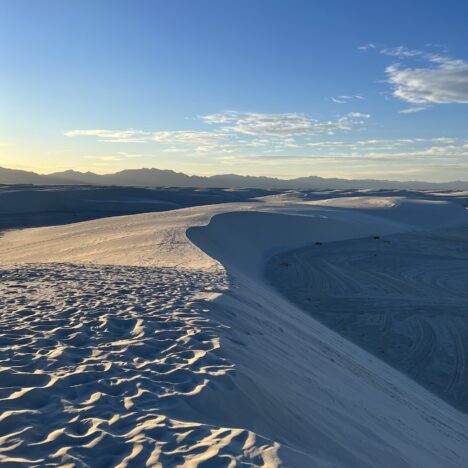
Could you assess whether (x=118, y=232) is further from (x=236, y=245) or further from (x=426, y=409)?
(x=426, y=409)

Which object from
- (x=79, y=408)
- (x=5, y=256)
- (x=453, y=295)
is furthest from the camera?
(x=5, y=256)

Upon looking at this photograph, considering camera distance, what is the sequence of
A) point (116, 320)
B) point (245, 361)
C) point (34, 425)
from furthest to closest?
1. point (116, 320)
2. point (245, 361)
3. point (34, 425)

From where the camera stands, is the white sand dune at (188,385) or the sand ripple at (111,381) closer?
the sand ripple at (111,381)

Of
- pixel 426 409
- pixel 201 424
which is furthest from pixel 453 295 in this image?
pixel 201 424

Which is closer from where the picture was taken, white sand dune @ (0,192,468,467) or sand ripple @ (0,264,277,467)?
sand ripple @ (0,264,277,467)

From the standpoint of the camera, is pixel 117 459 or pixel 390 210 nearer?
pixel 117 459

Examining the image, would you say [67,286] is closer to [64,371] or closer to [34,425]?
[64,371]

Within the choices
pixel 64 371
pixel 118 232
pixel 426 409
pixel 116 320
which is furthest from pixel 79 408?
pixel 118 232

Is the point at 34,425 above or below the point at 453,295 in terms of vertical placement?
above
